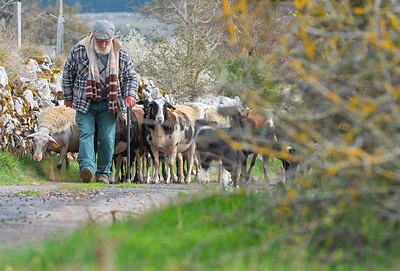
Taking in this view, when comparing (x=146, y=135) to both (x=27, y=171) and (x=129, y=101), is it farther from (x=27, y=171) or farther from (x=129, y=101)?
(x=129, y=101)

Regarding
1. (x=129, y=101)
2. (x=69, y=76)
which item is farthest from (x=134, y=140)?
(x=69, y=76)

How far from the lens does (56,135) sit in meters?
16.0

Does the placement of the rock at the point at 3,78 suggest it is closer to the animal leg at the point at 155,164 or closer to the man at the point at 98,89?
the man at the point at 98,89

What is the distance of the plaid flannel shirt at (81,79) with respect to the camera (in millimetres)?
13031

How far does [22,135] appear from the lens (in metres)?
17.0

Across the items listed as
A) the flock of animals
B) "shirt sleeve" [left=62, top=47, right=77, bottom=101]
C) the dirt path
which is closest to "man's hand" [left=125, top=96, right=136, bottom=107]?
"shirt sleeve" [left=62, top=47, right=77, bottom=101]

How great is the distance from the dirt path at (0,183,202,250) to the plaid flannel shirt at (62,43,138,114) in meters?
3.35

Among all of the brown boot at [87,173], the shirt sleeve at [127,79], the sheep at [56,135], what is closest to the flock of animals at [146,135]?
the sheep at [56,135]

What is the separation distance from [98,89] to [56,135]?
3445 mm

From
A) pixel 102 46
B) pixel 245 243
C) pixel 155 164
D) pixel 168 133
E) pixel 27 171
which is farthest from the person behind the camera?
pixel 155 164

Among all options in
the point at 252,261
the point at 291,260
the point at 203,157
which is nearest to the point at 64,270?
the point at 252,261

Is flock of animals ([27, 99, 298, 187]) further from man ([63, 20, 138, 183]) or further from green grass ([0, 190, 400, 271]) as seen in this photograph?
green grass ([0, 190, 400, 271])

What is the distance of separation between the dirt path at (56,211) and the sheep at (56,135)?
560 cm

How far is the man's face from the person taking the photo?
13.2m
